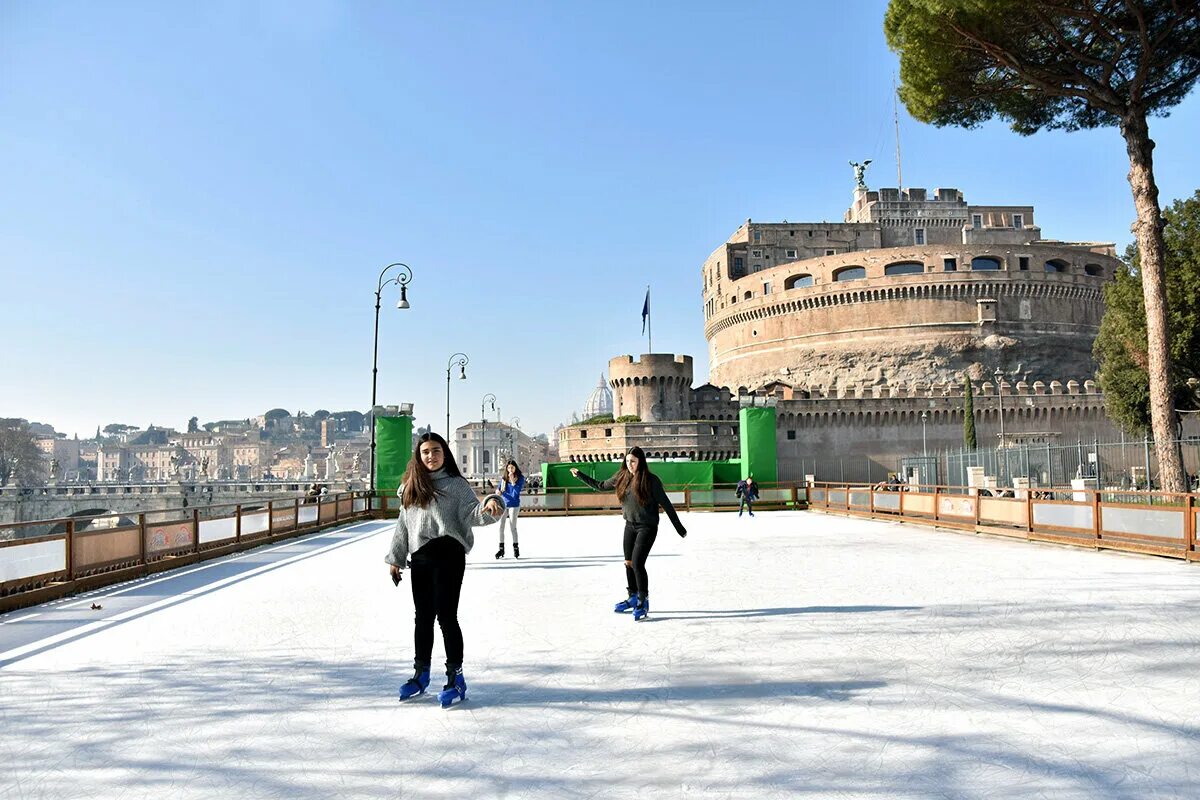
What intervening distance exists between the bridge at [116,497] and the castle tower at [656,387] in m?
21.1

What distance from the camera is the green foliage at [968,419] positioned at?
5219 centimetres

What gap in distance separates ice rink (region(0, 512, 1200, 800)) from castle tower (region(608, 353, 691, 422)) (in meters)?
50.6

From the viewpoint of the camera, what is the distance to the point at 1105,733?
4.16 metres

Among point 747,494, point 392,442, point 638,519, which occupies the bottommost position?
point 747,494

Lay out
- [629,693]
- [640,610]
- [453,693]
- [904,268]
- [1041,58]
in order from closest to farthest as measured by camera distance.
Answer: [453,693]
[629,693]
[640,610]
[1041,58]
[904,268]

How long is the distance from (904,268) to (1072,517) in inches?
2229

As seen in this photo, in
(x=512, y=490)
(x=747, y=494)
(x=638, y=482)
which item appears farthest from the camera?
(x=747, y=494)

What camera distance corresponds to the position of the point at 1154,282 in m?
17.5

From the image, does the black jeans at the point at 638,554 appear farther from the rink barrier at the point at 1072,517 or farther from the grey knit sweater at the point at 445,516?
the rink barrier at the point at 1072,517

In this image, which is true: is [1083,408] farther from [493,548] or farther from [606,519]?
[493,548]

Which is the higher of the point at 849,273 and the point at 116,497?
the point at 849,273

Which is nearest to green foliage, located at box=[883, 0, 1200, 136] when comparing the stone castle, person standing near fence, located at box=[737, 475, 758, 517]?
person standing near fence, located at box=[737, 475, 758, 517]

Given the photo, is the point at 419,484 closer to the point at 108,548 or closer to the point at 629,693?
the point at 629,693

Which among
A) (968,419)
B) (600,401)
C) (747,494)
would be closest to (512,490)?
(747,494)
